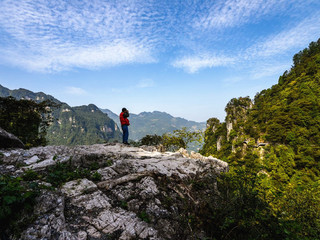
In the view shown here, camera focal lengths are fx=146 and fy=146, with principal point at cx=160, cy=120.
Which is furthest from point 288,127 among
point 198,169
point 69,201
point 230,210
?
point 69,201

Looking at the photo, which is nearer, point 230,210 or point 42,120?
point 230,210

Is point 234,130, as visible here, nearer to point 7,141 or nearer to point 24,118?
point 24,118

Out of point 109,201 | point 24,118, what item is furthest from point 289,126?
point 24,118

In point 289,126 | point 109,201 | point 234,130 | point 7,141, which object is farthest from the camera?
point 234,130

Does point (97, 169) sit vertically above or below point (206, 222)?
above

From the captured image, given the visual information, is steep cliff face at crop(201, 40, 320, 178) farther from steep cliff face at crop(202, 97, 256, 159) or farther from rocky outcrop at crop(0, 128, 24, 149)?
rocky outcrop at crop(0, 128, 24, 149)

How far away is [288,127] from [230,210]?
178 ft

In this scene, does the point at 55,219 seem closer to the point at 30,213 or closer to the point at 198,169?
the point at 30,213

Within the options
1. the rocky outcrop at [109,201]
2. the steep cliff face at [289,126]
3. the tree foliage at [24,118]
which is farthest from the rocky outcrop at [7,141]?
the steep cliff face at [289,126]

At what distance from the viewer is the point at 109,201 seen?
4.80m

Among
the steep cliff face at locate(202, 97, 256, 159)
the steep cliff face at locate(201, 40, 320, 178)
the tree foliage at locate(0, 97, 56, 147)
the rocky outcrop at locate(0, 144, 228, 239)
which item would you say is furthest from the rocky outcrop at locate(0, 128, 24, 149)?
the steep cliff face at locate(202, 97, 256, 159)

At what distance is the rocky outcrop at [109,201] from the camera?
3523mm

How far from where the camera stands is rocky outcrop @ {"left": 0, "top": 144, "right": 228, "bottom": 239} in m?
3.52

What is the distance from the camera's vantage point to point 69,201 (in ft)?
14.2
